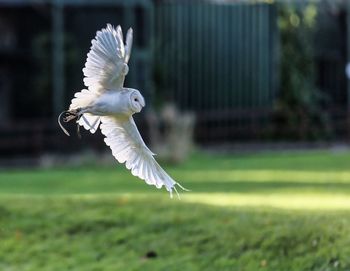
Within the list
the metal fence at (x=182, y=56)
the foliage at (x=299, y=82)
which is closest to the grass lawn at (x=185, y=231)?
the metal fence at (x=182, y=56)

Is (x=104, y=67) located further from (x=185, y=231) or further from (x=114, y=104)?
(x=185, y=231)

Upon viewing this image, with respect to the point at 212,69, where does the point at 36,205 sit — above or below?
below

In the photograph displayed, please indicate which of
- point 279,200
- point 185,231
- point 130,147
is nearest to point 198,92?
point 279,200

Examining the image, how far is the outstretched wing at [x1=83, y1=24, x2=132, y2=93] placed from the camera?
4312mm

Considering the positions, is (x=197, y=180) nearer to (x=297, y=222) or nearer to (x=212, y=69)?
(x=297, y=222)

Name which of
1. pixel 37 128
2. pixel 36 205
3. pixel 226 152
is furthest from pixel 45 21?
pixel 36 205

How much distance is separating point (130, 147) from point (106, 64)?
493mm

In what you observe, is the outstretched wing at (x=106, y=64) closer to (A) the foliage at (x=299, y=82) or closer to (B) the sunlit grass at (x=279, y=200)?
(B) the sunlit grass at (x=279, y=200)

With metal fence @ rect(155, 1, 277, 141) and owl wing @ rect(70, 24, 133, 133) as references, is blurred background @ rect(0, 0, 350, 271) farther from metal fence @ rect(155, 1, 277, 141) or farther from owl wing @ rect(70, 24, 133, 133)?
owl wing @ rect(70, 24, 133, 133)

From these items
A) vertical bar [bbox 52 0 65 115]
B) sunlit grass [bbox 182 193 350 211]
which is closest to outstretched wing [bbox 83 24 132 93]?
sunlit grass [bbox 182 193 350 211]

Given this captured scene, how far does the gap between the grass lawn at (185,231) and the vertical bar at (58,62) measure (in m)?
10.4

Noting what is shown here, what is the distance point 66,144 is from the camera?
21688 millimetres

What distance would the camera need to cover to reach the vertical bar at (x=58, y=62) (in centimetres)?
2206

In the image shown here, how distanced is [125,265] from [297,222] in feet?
5.43
